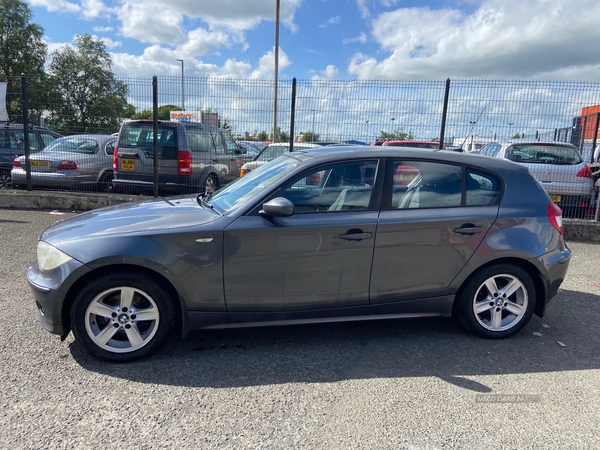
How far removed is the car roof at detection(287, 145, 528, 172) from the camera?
3721mm

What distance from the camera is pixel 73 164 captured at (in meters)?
9.80

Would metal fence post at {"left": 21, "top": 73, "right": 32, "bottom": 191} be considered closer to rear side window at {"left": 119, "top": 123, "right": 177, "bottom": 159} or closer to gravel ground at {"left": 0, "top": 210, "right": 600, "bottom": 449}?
rear side window at {"left": 119, "top": 123, "right": 177, "bottom": 159}

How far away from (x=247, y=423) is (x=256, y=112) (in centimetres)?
668

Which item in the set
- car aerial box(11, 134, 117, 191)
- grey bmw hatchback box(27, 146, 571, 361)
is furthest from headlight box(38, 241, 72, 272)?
car aerial box(11, 134, 117, 191)

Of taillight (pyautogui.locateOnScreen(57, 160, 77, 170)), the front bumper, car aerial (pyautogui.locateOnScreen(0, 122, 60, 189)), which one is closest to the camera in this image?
the front bumper

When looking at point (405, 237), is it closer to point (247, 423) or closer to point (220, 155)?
point (247, 423)

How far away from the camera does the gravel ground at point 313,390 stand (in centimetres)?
257

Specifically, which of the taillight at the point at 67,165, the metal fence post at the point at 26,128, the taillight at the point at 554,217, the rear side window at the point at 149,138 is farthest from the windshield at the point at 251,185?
the metal fence post at the point at 26,128

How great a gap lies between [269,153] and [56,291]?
6.76 metres

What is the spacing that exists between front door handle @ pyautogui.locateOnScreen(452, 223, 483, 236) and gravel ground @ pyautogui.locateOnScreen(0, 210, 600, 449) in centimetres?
96

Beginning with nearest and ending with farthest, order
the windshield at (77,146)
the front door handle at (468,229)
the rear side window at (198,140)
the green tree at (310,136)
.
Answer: the front door handle at (468,229)
the green tree at (310,136)
the rear side window at (198,140)
the windshield at (77,146)

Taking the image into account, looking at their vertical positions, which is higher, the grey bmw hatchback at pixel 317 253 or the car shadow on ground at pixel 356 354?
the grey bmw hatchback at pixel 317 253

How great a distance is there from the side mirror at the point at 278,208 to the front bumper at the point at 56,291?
1.34 metres

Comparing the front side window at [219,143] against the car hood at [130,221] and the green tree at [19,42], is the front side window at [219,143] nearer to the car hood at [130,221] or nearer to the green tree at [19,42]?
the car hood at [130,221]
